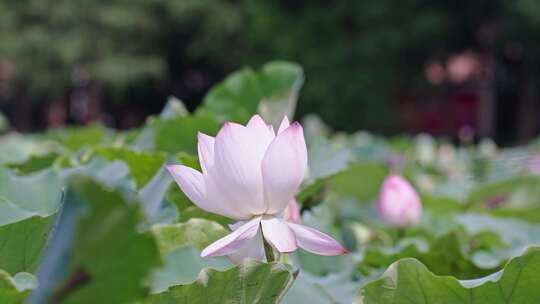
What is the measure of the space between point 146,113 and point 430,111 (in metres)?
6.43

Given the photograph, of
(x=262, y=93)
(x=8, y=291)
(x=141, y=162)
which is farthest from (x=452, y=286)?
(x=262, y=93)

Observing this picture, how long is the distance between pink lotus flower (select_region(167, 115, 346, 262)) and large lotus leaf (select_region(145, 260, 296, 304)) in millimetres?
15

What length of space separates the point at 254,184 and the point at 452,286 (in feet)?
0.38

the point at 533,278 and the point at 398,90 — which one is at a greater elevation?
the point at 533,278

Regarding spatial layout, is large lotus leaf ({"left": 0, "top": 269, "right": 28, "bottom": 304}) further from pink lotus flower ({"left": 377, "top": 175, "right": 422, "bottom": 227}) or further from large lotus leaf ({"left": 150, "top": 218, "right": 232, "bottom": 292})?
A: pink lotus flower ({"left": 377, "top": 175, "right": 422, "bottom": 227})

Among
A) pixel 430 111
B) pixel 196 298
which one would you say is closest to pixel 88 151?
pixel 196 298

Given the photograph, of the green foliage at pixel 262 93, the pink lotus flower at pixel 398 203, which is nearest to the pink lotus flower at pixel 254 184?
the green foliage at pixel 262 93

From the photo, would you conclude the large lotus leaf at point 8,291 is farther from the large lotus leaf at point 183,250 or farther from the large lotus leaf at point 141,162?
the large lotus leaf at point 141,162

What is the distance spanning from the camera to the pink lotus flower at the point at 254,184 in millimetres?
→ 396

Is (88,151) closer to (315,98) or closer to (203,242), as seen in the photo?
(203,242)

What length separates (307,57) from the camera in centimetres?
1316

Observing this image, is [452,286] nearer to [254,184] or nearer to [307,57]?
[254,184]

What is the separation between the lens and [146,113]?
18.0 m

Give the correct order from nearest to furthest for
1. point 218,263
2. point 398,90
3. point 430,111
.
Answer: point 218,263
point 398,90
point 430,111
